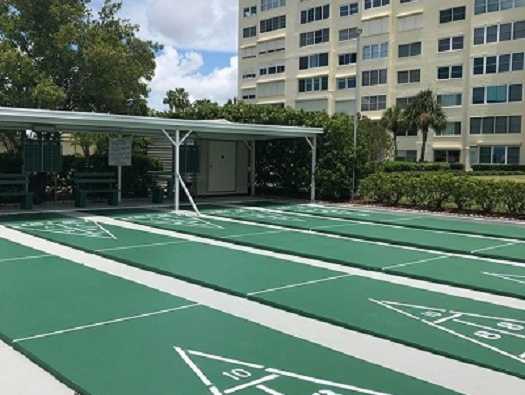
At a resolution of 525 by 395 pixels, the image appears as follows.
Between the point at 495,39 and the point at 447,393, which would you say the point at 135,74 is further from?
the point at 495,39

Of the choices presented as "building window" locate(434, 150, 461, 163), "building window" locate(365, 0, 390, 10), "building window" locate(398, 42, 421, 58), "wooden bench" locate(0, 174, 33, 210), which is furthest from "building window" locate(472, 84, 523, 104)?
"wooden bench" locate(0, 174, 33, 210)

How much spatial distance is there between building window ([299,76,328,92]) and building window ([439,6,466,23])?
12.1 m

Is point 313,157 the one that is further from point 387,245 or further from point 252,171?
point 387,245

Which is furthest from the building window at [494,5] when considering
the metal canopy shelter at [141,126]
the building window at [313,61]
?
the metal canopy shelter at [141,126]

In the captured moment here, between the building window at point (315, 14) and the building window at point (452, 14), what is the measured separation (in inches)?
472

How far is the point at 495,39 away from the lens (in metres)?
43.0

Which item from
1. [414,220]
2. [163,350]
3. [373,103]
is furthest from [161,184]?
[373,103]

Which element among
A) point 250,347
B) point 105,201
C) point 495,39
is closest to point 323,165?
point 105,201

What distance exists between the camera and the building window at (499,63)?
42.0 m

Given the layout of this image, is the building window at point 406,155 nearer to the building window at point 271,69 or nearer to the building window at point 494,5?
the building window at point 494,5

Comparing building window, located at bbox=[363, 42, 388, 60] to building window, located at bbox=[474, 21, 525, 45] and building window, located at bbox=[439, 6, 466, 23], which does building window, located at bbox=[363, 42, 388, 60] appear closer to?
building window, located at bbox=[439, 6, 466, 23]

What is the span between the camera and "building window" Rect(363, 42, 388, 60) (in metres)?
50.0

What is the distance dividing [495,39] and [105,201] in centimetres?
3461

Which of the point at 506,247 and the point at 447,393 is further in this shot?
the point at 506,247
